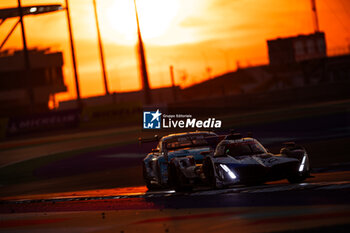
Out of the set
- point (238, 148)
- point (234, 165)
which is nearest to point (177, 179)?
point (238, 148)

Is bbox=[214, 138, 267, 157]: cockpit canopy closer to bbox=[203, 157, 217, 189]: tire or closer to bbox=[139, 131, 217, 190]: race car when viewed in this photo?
bbox=[203, 157, 217, 189]: tire

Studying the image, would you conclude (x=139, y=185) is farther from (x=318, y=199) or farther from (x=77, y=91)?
(x=77, y=91)

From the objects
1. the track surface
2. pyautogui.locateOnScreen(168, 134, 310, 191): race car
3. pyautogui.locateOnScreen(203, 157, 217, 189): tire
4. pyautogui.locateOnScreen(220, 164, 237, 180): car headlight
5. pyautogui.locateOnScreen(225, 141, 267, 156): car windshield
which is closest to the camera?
the track surface

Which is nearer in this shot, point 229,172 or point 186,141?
point 229,172

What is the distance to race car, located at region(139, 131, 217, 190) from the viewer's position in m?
18.4

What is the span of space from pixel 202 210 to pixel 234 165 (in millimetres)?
2476

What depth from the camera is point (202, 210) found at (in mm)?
13516

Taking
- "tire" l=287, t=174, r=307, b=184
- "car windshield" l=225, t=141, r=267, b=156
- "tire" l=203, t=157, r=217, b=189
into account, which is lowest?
"tire" l=287, t=174, r=307, b=184

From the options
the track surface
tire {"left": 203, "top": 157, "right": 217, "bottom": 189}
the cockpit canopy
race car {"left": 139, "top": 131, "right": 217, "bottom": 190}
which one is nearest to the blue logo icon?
race car {"left": 139, "top": 131, "right": 217, "bottom": 190}

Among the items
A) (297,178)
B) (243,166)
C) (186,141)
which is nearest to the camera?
(243,166)

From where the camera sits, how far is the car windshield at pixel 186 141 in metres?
18.8

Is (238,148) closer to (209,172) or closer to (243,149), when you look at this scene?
(243,149)

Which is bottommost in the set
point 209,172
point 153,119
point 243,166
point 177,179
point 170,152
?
point 177,179

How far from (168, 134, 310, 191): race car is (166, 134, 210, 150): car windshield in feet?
5.62
